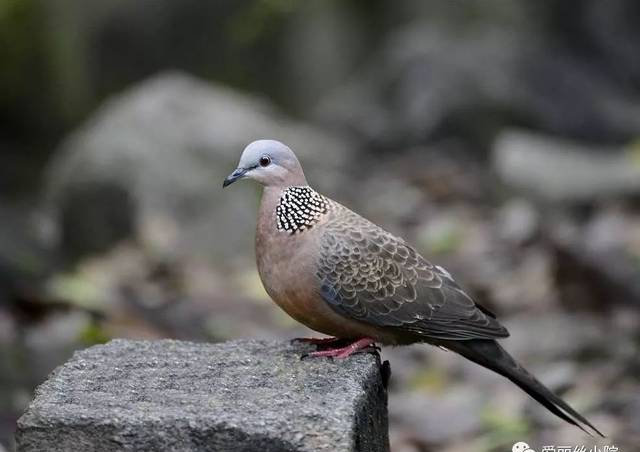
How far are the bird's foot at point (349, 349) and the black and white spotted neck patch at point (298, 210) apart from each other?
49cm

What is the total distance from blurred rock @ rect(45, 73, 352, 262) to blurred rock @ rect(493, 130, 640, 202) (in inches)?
62.6

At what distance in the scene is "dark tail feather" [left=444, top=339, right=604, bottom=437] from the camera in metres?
4.96

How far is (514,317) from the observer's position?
26.5 feet

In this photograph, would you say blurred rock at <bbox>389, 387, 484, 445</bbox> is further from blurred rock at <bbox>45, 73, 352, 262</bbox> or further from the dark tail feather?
blurred rock at <bbox>45, 73, 352, 262</bbox>

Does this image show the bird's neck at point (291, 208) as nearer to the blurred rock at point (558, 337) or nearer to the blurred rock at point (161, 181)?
the blurred rock at point (558, 337)

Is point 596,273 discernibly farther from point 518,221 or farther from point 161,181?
point 161,181

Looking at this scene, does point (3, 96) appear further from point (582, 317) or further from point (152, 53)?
point (582, 317)

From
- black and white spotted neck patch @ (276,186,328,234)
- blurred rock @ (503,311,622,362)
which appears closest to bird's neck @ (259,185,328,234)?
black and white spotted neck patch @ (276,186,328,234)

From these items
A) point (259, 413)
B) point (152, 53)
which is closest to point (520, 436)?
point (259, 413)

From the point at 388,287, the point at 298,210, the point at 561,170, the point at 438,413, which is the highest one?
the point at 561,170

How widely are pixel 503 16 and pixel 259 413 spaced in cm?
1028

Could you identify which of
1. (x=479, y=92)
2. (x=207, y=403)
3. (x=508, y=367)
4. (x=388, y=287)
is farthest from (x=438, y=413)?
(x=479, y=92)

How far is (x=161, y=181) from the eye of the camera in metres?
9.91

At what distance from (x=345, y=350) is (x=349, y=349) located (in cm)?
2
